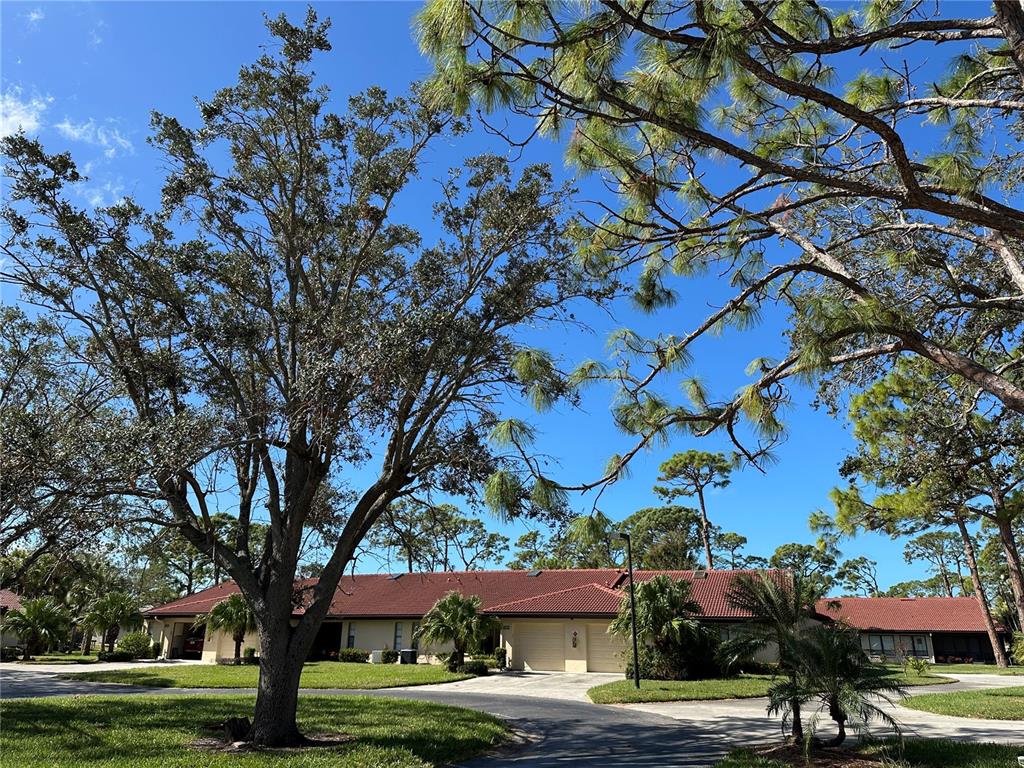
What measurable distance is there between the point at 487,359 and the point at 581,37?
22.4 ft

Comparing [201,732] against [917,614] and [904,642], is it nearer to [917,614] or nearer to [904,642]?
[904,642]

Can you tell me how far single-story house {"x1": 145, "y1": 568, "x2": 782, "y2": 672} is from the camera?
29391 mm

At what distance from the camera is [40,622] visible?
3475 centimetres

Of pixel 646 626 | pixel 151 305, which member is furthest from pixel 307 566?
pixel 646 626

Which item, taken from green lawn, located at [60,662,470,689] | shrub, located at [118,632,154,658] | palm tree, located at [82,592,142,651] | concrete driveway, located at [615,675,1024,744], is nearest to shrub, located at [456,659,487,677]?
green lawn, located at [60,662,470,689]

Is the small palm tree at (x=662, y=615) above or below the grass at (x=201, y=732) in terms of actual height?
above

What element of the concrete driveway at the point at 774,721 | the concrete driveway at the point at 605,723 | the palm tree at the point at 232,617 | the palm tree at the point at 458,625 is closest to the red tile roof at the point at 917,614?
the concrete driveway at the point at 605,723

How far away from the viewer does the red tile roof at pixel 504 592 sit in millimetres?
30000

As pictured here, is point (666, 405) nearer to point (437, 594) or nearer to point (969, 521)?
point (969, 521)

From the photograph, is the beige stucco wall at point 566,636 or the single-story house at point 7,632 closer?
the beige stucco wall at point 566,636

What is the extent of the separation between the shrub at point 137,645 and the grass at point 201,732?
21482mm

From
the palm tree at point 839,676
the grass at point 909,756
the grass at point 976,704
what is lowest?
the grass at point 976,704

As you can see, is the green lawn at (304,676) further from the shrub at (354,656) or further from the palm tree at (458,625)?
the shrub at (354,656)

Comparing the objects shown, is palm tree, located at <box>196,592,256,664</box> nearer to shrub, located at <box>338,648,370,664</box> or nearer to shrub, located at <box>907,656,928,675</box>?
shrub, located at <box>338,648,370,664</box>
